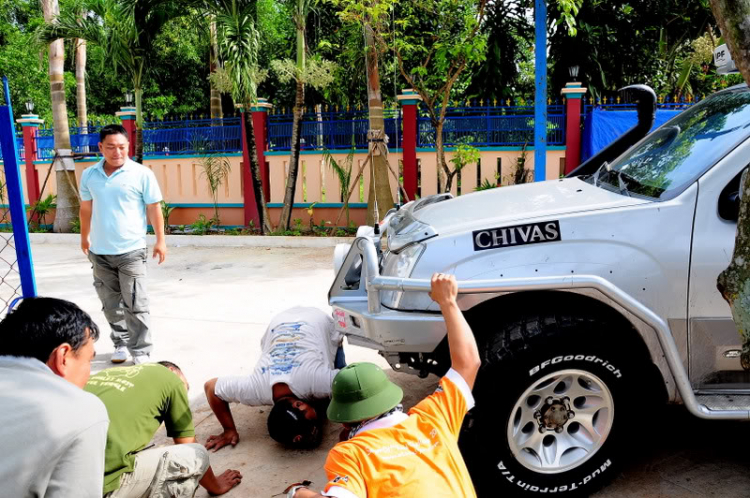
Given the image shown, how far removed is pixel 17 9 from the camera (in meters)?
25.2

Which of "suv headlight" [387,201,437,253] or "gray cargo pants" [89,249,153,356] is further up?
"suv headlight" [387,201,437,253]

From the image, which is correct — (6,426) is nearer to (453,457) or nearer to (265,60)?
(453,457)

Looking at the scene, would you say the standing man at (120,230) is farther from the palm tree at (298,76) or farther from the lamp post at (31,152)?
the lamp post at (31,152)

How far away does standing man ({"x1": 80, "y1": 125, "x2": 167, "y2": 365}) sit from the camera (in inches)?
181

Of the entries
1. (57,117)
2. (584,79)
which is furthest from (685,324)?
(57,117)

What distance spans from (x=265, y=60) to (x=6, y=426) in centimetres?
1894

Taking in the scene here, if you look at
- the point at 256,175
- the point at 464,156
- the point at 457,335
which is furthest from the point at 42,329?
the point at 256,175

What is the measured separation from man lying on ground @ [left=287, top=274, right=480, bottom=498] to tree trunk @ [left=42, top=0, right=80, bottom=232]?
40.3 feet

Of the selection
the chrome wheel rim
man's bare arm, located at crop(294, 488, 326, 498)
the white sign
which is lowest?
the chrome wheel rim

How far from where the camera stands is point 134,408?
8.64ft

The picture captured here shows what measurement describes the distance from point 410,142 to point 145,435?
8.95 meters

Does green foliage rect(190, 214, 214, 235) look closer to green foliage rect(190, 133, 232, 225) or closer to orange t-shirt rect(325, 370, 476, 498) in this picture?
green foliage rect(190, 133, 232, 225)

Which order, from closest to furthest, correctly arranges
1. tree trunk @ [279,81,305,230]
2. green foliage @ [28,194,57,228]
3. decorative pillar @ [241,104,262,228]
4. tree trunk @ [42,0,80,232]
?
tree trunk @ [279,81,305,230], decorative pillar @ [241,104,262,228], tree trunk @ [42,0,80,232], green foliage @ [28,194,57,228]

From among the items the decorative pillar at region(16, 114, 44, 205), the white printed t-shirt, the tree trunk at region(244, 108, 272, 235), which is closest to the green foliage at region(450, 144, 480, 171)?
the tree trunk at region(244, 108, 272, 235)
